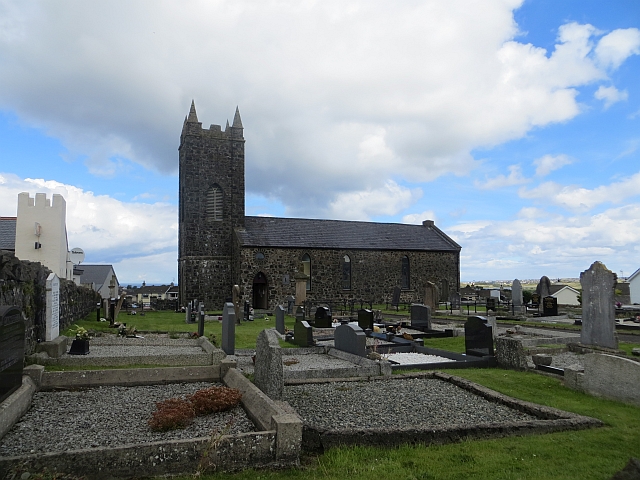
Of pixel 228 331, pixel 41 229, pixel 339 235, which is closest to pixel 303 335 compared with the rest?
Answer: pixel 228 331

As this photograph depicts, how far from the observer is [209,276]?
3250 cm

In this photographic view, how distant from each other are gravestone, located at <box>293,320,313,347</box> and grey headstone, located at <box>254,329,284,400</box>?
6.16 m

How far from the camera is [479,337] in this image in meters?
10.8

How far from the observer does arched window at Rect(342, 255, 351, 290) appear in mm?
34781

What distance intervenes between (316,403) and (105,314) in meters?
17.5

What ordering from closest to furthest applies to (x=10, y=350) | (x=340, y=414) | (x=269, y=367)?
(x=10, y=350), (x=340, y=414), (x=269, y=367)

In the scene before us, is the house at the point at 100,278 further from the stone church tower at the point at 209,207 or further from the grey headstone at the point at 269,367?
the grey headstone at the point at 269,367

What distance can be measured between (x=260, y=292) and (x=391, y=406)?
2700 centimetres

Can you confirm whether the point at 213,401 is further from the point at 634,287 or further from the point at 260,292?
the point at 634,287

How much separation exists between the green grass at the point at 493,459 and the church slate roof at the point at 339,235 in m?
27.1

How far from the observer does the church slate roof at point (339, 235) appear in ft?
109

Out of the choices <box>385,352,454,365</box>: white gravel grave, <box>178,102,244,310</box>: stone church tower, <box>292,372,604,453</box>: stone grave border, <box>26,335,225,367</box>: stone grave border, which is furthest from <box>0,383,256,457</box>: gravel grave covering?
<box>178,102,244,310</box>: stone church tower

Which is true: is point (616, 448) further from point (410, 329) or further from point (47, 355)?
point (410, 329)

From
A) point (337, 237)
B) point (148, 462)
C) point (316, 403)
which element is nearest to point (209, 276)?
point (337, 237)
